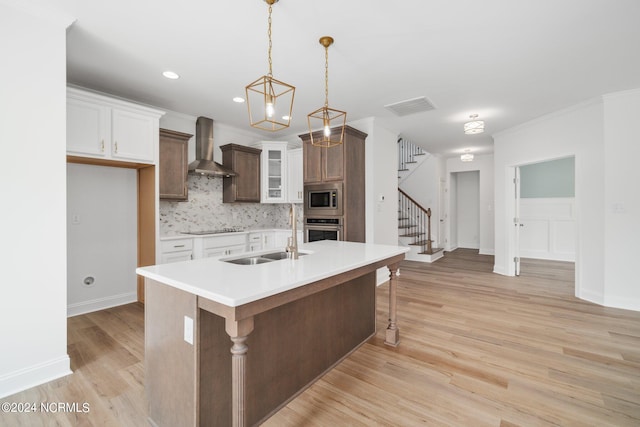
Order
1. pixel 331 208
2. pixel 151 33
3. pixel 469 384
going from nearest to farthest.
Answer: pixel 469 384 → pixel 151 33 → pixel 331 208

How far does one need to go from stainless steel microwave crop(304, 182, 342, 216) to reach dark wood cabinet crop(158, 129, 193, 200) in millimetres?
1812

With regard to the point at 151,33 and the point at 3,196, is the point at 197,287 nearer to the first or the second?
the point at 3,196

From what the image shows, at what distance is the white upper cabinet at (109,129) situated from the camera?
295 centimetres

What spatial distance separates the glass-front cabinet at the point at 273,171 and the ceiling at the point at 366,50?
3.68 feet

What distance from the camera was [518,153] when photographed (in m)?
5.18

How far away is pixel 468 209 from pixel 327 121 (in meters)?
7.78

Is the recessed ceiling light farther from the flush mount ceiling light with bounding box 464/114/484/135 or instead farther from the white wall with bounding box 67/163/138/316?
the flush mount ceiling light with bounding box 464/114/484/135

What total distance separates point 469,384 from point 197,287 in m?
2.03

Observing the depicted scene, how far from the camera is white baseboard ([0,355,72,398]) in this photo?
1.98 metres

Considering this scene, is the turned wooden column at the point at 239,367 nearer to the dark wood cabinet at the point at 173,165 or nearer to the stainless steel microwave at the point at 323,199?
the stainless steel microwave at the point at 323,199

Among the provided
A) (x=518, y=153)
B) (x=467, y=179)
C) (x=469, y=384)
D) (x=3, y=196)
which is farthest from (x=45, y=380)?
(x=467, y=179)

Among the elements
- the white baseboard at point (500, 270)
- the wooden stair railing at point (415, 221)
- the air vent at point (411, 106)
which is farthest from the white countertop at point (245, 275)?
the wooden stair railing at point (415, 221)

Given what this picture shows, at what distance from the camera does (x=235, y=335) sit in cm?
128

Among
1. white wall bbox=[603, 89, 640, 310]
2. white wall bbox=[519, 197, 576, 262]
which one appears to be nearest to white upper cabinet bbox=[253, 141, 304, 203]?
white wall bbox=[603, 89, 640, 310]
